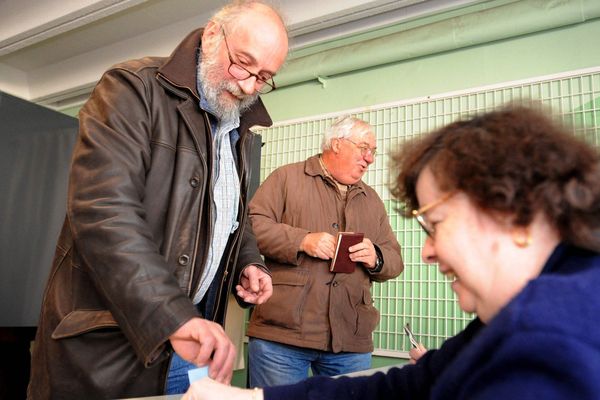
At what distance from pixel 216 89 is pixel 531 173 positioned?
3.24 feet

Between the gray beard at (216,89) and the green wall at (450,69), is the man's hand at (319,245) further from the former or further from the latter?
the green wall at (450,69)

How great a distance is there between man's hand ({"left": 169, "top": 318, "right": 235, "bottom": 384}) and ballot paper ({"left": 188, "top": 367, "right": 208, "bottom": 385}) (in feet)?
0.04

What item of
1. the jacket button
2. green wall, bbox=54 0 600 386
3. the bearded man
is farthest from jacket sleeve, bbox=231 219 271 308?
green wall, bbox=54 0 600 386

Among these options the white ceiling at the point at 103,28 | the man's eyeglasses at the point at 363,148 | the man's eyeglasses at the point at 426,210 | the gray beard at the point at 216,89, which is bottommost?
the man's eyeglasses at the point at 426,210

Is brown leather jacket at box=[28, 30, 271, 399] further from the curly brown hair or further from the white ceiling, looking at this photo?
the white ceiling

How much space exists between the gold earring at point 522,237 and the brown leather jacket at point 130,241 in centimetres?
65

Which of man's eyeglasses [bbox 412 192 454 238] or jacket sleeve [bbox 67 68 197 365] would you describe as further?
jacket sleeve [bbox 67 68 197 365]

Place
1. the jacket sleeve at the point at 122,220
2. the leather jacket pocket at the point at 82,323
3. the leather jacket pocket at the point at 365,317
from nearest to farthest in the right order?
the jacket sleeve at the point at 122,220 < the leather jacket pocket at the point at 82,323 < the leather jacket pocket at the point at 365,317

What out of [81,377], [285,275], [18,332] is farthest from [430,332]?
[18,332]

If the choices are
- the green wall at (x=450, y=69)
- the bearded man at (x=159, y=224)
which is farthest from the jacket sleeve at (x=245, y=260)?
the green wall at (x=450, y=69)

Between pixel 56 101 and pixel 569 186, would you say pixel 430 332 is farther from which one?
pixel 56 101

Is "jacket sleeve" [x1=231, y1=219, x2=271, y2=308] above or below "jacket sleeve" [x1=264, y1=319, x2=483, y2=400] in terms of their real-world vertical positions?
above

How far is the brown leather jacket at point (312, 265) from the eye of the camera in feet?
6.78

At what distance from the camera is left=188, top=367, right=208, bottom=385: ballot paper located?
3.12 feet
